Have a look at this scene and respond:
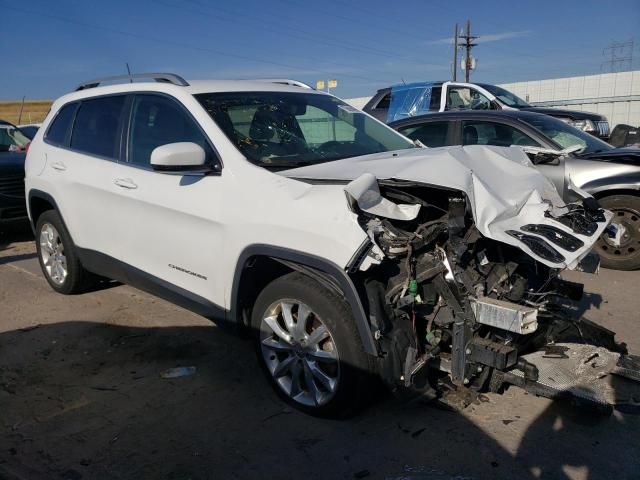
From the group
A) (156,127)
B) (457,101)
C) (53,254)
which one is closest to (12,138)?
(53,254)

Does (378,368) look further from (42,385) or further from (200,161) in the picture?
(42,385)

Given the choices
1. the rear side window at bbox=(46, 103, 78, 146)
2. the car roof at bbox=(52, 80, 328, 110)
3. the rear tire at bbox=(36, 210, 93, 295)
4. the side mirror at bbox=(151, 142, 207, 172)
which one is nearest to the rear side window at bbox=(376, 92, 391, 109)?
the car roof at bbox=(52, 80, 328, 110)

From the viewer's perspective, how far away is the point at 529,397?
3502mm

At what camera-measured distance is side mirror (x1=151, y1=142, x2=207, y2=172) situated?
3398 mm

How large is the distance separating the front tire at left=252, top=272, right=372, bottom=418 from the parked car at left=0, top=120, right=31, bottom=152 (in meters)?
7.57

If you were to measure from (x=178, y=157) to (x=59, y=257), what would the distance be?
2.75m

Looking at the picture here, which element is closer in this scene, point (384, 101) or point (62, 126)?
point (62, 126)

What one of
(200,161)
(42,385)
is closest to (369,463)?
(200,161)

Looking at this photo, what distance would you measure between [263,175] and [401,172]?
86 centimetres

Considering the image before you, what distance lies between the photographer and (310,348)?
10.4 feet

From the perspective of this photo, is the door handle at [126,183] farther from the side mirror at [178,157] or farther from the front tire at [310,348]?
the front tire at [310,348]

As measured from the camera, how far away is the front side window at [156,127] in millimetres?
3883

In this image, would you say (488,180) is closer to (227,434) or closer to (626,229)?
A: (227,434)

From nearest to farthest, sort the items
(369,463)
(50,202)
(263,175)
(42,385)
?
1. (369,463)
2. (263,175)
3. (42,385)
4. (50,202)
